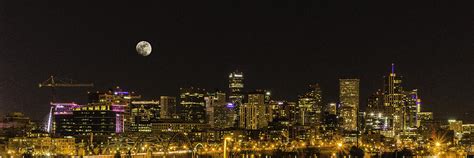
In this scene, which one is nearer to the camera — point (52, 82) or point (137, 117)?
point (52, 82)

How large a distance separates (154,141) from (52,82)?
20.4m

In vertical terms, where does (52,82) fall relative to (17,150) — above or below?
above

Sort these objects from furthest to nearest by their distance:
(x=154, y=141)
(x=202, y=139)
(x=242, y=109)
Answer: (x=242, y=109) → (x=202, y=139) → (x=154, y=141)

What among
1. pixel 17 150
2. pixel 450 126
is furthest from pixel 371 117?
pixel 17 150

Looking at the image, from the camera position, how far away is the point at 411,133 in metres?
171

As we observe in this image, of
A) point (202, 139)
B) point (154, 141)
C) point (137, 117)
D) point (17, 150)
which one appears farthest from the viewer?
point (137, 117)

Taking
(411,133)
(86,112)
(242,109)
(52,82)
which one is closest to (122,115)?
(86,112)

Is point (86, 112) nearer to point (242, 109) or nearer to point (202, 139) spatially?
point (202, 139)

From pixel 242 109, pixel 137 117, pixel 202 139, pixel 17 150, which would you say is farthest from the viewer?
pixel 242 109

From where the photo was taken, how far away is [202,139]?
146 m

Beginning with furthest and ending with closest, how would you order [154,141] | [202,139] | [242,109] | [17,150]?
[242,109], [202,139], [154,141], [17,150]

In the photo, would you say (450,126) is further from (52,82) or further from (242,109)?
(52,82)

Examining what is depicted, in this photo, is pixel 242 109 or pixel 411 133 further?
pixel 242 109

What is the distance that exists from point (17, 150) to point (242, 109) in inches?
3223
